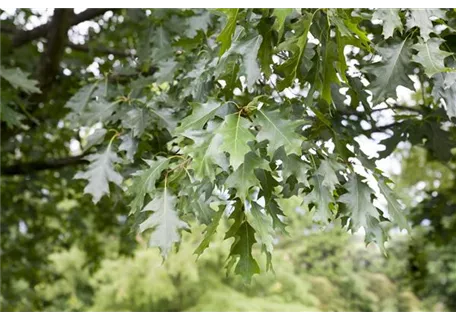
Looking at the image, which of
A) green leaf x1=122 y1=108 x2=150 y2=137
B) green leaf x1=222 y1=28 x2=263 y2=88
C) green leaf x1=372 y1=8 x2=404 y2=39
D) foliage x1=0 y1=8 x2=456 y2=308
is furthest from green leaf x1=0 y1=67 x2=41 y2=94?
green leaf x1=372 y1=8 x2=404 y2=39

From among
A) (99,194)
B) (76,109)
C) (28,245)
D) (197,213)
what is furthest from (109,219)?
(197,213)

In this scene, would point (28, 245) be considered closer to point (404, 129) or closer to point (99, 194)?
point (99, 194)

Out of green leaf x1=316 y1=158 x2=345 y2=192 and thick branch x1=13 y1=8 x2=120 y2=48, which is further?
thick branch x1=13 y1=8 x2=120 y2=48

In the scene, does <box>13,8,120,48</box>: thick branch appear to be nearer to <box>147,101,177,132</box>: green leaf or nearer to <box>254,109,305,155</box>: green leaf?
<box>147,101,177,132</box>: green leaf

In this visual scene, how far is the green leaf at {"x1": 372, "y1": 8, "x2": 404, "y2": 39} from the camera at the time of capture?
3.62 feet

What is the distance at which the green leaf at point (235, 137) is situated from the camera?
102cm

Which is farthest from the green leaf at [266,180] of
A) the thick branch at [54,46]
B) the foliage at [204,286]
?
the foliage at [204,286]

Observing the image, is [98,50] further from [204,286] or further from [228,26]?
[204,286]

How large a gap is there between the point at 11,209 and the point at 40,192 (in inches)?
17.6

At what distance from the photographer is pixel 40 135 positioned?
11.5ft

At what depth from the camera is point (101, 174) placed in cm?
162

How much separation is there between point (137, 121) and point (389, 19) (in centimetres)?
78

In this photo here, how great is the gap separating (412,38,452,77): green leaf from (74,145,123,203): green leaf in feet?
2.81

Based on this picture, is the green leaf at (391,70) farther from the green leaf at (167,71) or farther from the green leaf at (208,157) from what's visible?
the green leaf at (167,71)
